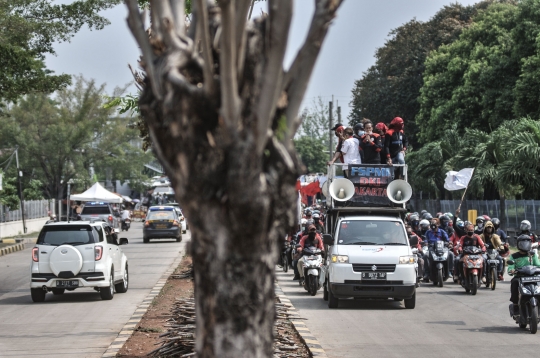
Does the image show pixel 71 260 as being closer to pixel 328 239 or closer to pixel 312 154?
pixel 328 239

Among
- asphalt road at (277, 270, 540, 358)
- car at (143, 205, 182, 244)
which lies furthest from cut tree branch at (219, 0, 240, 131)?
car at (143, 205, 182, 244)

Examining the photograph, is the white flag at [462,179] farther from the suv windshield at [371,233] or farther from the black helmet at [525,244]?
the black helmet at [525,244]

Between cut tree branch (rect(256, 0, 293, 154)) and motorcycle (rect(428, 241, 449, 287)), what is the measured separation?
17.4 m

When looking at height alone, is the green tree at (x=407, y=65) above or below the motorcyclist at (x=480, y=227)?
above

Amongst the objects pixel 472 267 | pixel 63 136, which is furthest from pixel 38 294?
pixel 63 136

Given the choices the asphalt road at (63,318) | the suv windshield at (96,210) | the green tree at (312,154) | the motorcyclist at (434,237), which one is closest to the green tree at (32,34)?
the asphalt road at (63,318)

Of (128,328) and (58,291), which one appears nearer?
(128,328)

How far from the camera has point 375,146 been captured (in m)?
19.8

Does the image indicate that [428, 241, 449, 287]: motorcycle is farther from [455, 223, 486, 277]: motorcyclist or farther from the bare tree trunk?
the bare tree trunk

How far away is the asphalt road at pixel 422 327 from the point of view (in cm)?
1157

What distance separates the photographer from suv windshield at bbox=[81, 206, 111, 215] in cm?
4950

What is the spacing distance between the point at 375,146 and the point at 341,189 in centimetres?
176

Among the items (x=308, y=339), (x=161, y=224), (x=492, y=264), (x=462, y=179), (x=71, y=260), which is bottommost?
(x=308, y=339)

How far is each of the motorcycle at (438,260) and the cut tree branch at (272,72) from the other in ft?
57.2
